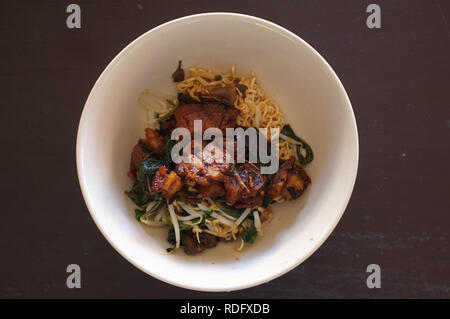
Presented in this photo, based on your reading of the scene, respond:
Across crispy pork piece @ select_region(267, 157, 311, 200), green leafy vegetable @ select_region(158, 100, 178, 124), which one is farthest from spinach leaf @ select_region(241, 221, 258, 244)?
green leafy vegetable @ select_region(158, 100, 178, 124)

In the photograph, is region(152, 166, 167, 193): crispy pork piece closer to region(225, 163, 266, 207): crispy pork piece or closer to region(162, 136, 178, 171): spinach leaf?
region(162, 136, 178, 171): spinach leaf

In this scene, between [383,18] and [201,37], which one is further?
[383,18]

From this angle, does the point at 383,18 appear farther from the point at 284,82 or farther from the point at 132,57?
the point at 132,57

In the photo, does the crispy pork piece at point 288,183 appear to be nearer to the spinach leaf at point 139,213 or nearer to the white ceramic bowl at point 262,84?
the white ceramic bowl at point 262,84

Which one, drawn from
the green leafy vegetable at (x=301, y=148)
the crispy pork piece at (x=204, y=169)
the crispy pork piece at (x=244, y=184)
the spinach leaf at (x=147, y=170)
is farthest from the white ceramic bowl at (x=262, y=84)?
the crispy pork piece at (x=204, y=169)

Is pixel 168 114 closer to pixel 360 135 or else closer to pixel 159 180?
pixel 159 180
